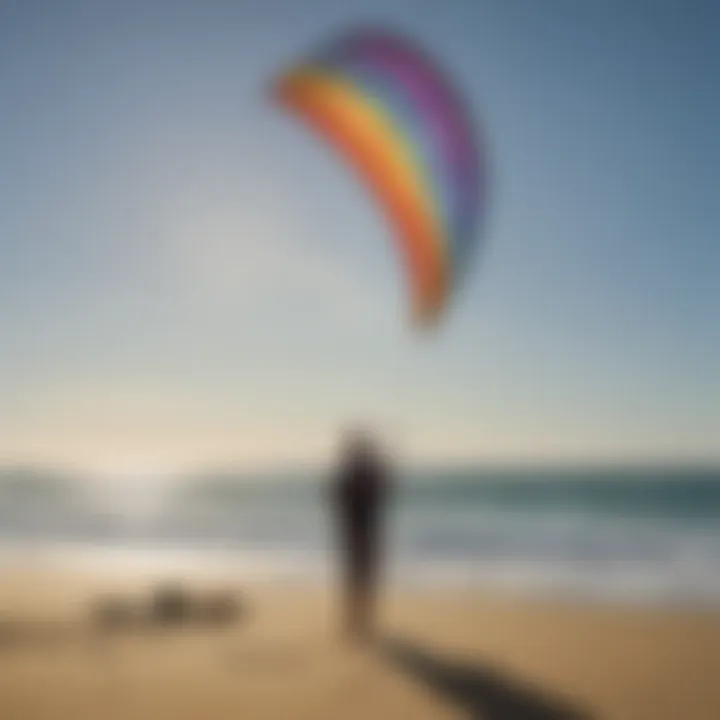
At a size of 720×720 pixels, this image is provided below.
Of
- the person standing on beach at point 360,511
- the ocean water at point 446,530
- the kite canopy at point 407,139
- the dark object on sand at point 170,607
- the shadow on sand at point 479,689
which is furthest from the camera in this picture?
the ocean water at point 446,530

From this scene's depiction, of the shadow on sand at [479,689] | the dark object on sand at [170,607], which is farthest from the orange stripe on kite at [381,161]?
the dark object on sand at [170,607]

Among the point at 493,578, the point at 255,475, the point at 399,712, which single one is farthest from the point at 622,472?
Result: the point at 399,712

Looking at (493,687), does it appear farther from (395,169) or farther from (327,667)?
(395,169)

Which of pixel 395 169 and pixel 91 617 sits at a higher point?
pixel 395 169

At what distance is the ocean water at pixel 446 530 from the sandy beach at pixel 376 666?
1100mm

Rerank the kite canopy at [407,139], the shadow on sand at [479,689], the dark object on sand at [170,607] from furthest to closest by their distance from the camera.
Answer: the kite canopy at [407,139]
the dark object on sand at [170,607]
the shadow on sand at [479,689]

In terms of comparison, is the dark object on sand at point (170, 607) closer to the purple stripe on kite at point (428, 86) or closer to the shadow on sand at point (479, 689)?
the shadow on sand at point (479, 689)

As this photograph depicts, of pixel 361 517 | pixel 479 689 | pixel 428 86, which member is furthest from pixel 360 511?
pixel 428 86

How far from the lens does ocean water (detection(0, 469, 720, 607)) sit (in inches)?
255

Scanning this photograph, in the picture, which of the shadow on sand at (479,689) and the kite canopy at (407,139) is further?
the kite canopy at (407,139)

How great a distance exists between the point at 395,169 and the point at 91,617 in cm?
255

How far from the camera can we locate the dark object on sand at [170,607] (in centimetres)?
446

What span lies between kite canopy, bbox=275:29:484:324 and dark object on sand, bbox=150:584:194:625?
1705mm

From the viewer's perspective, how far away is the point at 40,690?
3.56 meters
